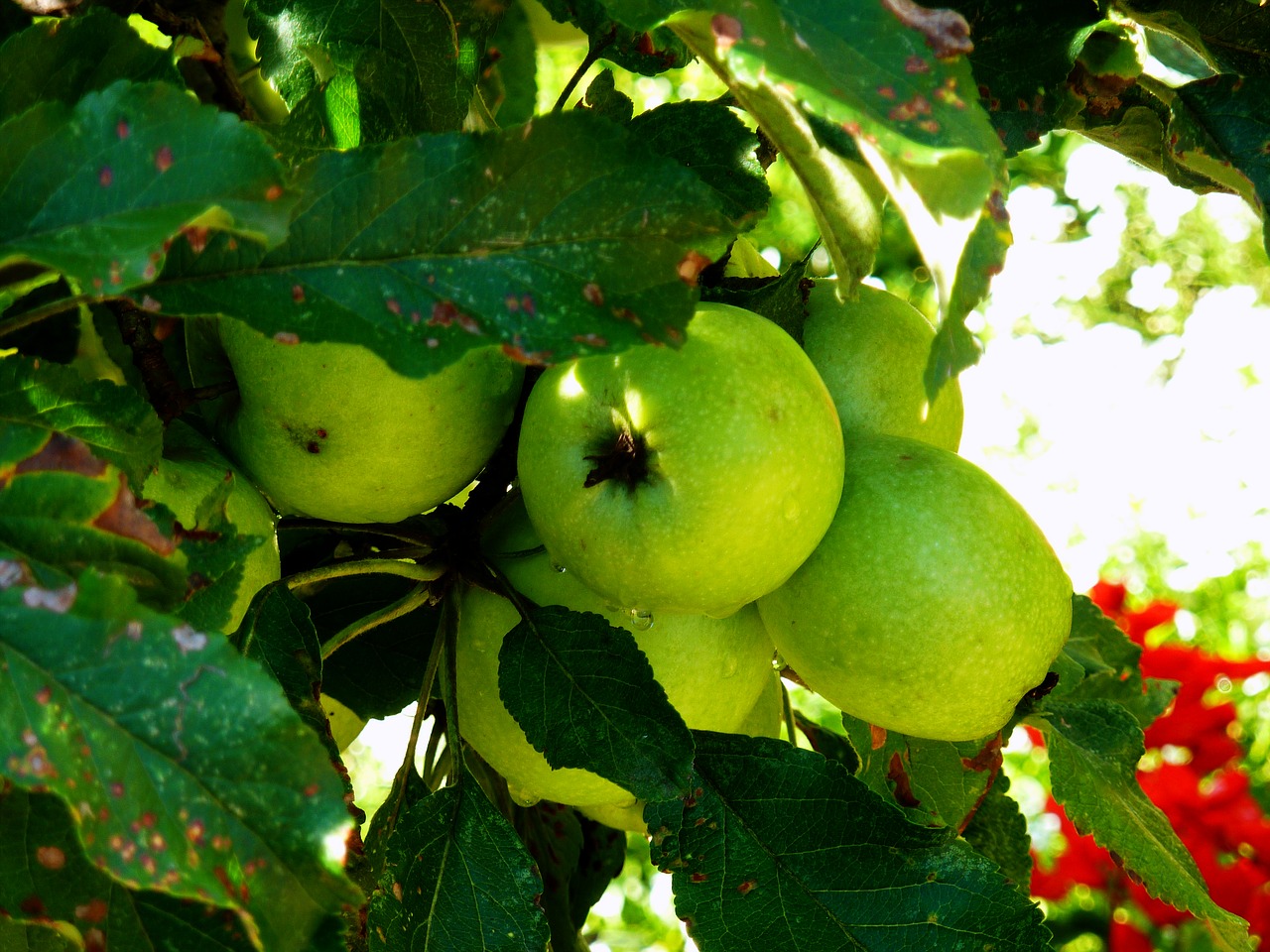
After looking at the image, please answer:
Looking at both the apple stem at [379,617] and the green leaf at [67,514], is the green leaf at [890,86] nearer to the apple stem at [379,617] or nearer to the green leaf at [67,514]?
the green leaf at [67,514]

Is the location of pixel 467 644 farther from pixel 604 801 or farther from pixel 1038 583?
pixel 1038 583

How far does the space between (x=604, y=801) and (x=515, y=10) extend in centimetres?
57

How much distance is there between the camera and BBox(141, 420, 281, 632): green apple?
55 cm

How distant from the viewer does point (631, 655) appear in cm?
57

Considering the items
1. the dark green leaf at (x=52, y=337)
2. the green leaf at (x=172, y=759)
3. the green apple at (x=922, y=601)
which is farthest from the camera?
the dark green leaf at (x=52, y=337)

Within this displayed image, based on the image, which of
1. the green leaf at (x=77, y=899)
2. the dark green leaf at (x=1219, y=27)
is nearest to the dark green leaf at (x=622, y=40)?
the dark green leaf at (x=1219, y=27)

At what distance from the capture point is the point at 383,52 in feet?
1.97

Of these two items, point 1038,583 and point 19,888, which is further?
point 1038,583

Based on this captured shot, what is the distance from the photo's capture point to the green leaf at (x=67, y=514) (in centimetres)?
39

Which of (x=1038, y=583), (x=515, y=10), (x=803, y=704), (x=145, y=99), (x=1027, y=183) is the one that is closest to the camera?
(x=145, y=99)

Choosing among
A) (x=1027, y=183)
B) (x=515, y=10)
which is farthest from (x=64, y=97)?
(x=1027, y=183)

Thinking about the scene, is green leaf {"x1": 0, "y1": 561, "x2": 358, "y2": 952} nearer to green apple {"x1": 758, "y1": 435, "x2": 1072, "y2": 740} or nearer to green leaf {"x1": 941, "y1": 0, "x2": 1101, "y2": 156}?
green apple {"x1": 758, "y1": 435, "x2": 1072, "y2": 740}

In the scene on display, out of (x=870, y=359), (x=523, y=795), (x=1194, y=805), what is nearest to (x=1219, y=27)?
(x=870, y=359)

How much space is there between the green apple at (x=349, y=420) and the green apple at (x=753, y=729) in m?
0.24
